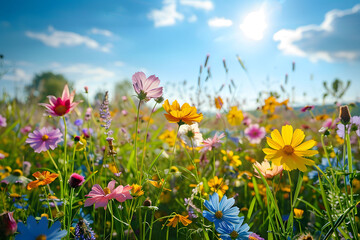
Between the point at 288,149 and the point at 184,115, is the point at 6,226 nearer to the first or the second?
the point at 184,115

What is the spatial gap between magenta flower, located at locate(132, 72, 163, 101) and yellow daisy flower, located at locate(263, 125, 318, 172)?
0.26 m

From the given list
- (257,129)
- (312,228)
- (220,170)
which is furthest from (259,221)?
(257,129)

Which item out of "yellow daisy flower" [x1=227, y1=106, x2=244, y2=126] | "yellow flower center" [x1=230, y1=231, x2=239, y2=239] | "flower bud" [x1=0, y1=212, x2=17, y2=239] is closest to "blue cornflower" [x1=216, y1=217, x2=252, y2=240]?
"yellow flower center" [x1=230, y1=231, x2=239, y2=239]

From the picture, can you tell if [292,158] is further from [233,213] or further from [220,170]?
[220,170]

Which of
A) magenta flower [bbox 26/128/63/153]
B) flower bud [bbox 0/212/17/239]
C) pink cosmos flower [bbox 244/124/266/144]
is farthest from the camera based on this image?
pink cosmos flower [bbox 244/124/266/144]

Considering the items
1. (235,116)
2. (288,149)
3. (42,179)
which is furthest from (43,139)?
(235,116)

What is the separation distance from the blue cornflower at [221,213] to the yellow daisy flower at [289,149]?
166 mm

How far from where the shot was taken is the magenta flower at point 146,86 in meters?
0.54

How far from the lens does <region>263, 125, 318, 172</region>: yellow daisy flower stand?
478 mm

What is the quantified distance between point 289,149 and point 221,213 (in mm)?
210

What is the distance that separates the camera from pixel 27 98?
2447 mm

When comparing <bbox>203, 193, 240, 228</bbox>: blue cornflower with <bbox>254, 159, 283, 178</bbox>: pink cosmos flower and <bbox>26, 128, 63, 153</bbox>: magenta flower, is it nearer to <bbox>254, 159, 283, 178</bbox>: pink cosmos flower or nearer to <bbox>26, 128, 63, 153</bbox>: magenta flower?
<bbox>254, 159, 283, 178</bbox>: pink cosmos flower

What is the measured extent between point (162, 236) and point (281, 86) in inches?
58.9

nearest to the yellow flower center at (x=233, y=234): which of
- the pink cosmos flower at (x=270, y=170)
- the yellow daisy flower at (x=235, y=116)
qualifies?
the pink cosmos flower at (x=270, y=170)
